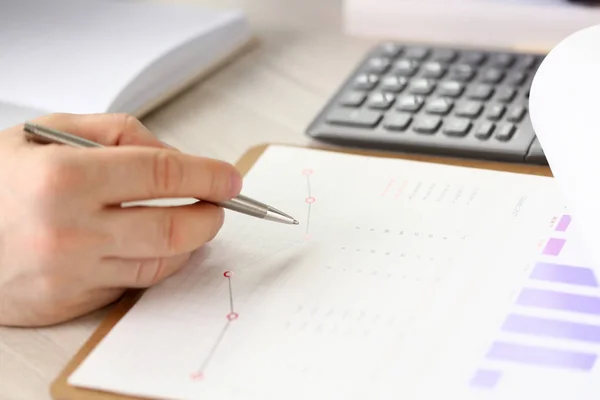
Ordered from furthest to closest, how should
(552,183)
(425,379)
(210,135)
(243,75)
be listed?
(243,75), (210,135), (552,183), (425,379)

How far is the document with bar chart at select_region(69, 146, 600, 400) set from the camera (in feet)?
1.23

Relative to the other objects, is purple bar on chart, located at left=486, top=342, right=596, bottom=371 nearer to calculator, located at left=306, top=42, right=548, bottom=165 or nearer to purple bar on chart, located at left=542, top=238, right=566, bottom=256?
purple bar on chart, located at left=542, top=238, right=566, bottom=256

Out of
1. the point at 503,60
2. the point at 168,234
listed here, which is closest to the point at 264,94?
the point at 503,60

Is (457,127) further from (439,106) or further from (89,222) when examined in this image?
(89,222)

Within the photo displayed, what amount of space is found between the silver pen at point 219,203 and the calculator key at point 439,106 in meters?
0.17

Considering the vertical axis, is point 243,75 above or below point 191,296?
above

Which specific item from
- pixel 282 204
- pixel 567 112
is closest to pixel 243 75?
pixel 282 204

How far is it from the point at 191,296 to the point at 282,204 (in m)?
0.10

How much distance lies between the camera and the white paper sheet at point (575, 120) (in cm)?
41

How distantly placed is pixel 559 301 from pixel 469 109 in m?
0.22

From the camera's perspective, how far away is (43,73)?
649 mm

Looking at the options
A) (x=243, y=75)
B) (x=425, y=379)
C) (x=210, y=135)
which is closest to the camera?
(x=425, y=379)

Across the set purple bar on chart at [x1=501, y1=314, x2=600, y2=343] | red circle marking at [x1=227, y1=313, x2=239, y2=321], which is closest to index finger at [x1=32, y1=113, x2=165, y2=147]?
red circle marking at [x1=227, y1=313, x2=239, y2=321]

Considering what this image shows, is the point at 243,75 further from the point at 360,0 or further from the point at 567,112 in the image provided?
the point at 567,112
